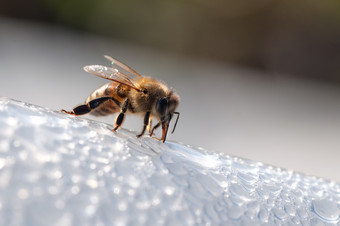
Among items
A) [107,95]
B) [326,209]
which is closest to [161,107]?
[107,95]

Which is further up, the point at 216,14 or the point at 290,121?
the point at 216,14

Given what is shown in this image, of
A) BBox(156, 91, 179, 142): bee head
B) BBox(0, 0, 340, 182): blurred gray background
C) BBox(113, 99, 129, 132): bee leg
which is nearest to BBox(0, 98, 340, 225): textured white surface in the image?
BBox(113, 99, 129, 132): bee leg

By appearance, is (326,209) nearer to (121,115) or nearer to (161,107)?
(121,115)

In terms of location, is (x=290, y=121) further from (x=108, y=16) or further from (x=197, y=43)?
(x=108, y=16)

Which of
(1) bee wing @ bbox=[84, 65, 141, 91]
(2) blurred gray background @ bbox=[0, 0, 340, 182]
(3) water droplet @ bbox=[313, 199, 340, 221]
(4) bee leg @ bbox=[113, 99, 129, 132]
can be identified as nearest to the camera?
(3) water droplet @ bbox=[313, 199, 340, 221]

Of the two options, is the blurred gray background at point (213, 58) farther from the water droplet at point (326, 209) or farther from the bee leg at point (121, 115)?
the water droplet at point (326, 209)

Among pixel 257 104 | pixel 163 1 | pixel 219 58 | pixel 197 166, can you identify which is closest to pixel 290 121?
pixel 257 104

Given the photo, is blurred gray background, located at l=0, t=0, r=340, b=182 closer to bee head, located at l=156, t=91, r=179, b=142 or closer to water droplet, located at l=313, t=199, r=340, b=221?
bee head, located at l=156, t=91, r=179, b=142
